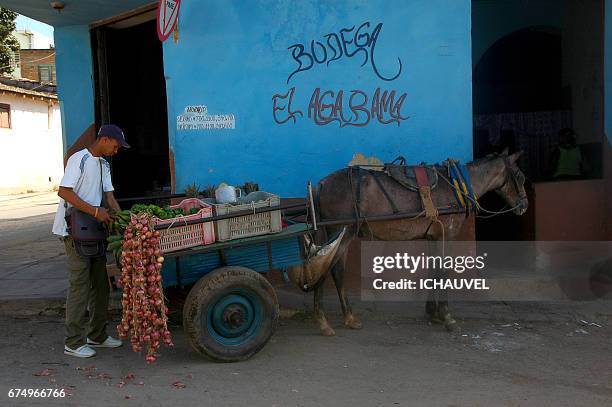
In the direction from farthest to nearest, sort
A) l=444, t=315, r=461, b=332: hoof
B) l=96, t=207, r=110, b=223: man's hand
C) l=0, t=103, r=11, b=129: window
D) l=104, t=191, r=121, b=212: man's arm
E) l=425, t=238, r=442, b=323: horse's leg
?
l=0, t=103, r=11, b=129: window → l=425, t=238, r=442, b=323: horse's leg → l=444, t=315, r=461, b=332: hoof → l=104, t=191, r=121, b=212: man's arm → l=96, t=207, r=110, b=223: man's hand

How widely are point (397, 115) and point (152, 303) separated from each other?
12.1 feet

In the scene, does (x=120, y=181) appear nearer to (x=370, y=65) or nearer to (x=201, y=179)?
(x=201, y=179)

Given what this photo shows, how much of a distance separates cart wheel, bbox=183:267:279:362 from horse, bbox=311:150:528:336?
0.78 m

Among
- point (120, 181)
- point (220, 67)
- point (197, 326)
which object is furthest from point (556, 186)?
point (120, 181)

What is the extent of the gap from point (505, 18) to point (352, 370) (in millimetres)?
7154

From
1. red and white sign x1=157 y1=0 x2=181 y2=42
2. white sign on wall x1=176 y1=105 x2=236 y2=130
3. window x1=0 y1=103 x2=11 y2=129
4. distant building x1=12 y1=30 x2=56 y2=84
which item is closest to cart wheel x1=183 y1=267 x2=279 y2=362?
white sign on wall x1=176 y1=105 x2=236 y2=130

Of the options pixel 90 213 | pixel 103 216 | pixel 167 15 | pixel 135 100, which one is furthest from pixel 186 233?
pixel 135 100

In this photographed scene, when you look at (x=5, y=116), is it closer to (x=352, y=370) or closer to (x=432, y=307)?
(x=432, y=307)

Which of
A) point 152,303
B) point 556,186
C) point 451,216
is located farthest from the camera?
point 556,186

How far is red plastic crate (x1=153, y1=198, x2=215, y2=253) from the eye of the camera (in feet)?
13.5

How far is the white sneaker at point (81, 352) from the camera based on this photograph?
456 centimetres

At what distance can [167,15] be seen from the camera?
238 inches

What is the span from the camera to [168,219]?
4.12 meters

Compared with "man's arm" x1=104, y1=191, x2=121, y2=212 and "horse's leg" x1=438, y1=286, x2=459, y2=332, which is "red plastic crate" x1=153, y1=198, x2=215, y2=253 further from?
"horse's leg" x1=438, y1=286, x2=459, y2=332
